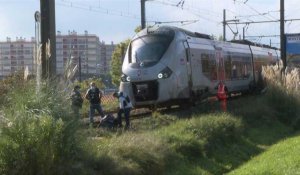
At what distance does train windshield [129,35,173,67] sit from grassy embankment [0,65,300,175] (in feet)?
11.5

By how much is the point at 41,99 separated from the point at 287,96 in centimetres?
1748

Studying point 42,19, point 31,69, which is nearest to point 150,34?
point 42,19

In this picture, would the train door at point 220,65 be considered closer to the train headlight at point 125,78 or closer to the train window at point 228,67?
the train window at point 228,67

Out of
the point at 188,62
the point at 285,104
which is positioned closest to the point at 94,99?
the point at 188,62

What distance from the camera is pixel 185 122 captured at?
15.8 m

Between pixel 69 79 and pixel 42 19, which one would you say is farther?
pixel 42 19

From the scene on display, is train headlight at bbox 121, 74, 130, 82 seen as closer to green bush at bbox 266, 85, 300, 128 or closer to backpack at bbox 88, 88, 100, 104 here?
backpack at bbox 88, 88, 100, 104

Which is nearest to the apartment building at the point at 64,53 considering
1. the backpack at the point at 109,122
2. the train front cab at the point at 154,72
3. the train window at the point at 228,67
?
the backpack at the point at 109,122

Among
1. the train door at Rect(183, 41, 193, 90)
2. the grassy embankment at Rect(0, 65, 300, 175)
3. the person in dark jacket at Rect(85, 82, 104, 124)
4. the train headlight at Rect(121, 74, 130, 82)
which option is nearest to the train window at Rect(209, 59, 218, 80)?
the train door at Rect(183, 41, 193, 90)

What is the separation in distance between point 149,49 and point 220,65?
5866mm

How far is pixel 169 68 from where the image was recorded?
68.4 ft

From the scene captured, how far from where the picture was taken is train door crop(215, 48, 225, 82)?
85.4 feet

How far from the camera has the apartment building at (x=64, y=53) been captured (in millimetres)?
11498

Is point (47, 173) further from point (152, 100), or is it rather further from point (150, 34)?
point (150, 34)
